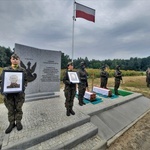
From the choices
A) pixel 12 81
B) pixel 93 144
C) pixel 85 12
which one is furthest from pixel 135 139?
pixel 85 12

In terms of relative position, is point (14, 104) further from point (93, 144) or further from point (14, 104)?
point (93, 144)

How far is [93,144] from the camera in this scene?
10.8 ft

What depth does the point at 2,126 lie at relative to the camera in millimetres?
3338

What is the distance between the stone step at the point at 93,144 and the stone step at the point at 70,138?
82mm

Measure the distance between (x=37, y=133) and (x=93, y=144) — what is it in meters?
1.56

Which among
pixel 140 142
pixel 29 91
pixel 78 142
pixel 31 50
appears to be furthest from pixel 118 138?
pixel 31 50

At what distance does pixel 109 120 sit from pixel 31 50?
4.59m

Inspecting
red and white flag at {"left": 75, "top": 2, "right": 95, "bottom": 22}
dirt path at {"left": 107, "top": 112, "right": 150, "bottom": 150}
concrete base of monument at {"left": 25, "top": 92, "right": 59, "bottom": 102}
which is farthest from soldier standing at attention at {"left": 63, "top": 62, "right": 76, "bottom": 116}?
red and white flag at {"left": 75, "top": 2, "right": 95, "bottom": 22}

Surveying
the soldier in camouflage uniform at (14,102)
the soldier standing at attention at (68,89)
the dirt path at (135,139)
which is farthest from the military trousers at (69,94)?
the dirt path at (135,139)

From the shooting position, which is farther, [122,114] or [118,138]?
[122,114]

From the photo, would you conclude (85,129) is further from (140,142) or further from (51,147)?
(140,142)

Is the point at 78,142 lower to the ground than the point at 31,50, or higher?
lower

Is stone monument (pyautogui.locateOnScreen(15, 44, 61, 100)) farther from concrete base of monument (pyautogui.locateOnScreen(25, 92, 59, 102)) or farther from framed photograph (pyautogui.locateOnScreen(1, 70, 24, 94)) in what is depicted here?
framed photograph (pyautogui.locateOnScreen(1, 70, 24, 94))

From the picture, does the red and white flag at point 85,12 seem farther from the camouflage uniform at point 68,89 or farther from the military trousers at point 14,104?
the military trousers at point 14,104
